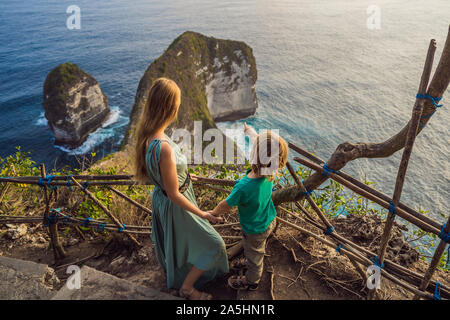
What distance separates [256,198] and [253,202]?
6 cm

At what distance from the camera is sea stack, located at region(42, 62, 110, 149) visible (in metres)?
32.8

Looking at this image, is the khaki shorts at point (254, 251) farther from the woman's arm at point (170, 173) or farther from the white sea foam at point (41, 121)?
the white sea foam at point (41, 121)

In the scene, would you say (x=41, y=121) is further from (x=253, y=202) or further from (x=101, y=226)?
(x=253, y=202)

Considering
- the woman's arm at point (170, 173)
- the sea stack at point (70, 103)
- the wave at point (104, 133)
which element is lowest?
the wave at point (104, 133)

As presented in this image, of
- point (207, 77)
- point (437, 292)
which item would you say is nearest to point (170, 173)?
point (437, 292)

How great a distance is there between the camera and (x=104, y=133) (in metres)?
37.6

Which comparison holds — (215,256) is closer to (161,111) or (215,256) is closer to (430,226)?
(161,111)

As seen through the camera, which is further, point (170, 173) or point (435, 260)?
point (435, 260)

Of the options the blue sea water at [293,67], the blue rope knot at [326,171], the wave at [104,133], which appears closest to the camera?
the blue rope knot at [326,171]

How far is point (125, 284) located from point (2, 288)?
1.26 metres

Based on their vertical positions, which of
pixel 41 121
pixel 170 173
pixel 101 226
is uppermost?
pixel 170 173

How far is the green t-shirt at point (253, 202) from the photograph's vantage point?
2480mm

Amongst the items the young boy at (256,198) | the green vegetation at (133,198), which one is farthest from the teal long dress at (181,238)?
the green vegetation at (133,198)

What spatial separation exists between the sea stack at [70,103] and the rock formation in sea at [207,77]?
934 centimetres
